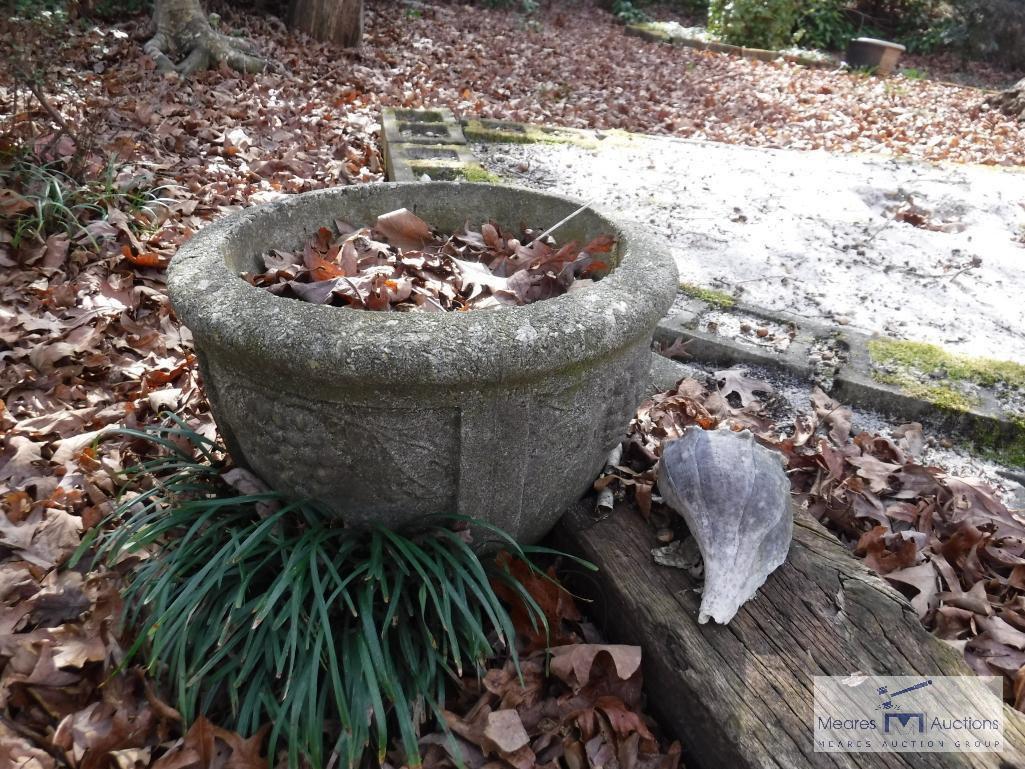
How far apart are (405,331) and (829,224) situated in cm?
346

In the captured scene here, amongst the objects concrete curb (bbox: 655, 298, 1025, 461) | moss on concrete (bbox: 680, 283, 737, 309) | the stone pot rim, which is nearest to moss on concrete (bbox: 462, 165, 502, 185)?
moss on concrete (bbox: 680, 283, 737, 309)

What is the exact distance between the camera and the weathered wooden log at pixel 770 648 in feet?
4.51

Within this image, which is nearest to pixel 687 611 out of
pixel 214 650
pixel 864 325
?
pixel 214 650

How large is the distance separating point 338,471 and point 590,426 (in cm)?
61

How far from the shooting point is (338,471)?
151cm

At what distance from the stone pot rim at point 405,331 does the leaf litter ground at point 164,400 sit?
0.76 m

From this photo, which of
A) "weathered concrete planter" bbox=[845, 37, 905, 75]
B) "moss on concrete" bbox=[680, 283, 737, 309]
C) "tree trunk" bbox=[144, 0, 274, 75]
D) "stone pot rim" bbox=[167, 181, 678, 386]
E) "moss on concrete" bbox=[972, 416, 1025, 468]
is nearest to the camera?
"stone pot rim" bbox=[167, 181, 678, 386]

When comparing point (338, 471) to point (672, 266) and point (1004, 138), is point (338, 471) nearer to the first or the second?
point (672, 266)

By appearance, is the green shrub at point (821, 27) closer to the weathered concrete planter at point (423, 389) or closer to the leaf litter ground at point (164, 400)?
the leaf litter ground at point (164, 400)

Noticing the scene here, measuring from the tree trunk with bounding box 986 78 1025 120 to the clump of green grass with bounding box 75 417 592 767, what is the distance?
8.76 m

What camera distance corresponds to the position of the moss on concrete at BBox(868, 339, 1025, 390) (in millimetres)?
2506

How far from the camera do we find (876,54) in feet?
33.2

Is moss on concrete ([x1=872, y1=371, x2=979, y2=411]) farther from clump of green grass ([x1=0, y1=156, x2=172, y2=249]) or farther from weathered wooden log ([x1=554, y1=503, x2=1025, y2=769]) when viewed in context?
clump of green grass ([x1=0, y1=156, x2=172, y2=249])

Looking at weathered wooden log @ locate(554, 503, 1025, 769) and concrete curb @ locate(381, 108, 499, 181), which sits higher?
concrete curb @ locate(381, 108, 499, 181)
